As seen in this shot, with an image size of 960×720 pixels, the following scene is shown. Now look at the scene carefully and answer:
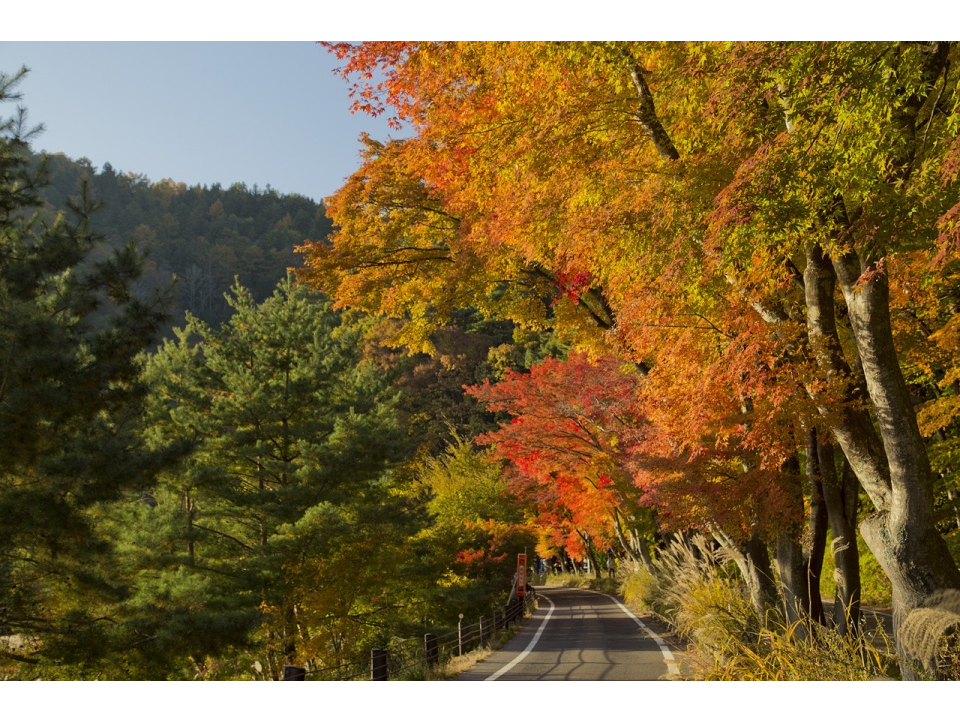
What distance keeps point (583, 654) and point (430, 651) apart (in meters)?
2.74

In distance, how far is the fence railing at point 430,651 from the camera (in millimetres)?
7715

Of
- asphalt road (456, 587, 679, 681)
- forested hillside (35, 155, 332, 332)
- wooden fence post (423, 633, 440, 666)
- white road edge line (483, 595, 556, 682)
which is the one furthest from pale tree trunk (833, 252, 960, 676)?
forested hillside (35, 155, 332, 332)

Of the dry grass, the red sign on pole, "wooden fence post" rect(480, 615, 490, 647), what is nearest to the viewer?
the dry grass

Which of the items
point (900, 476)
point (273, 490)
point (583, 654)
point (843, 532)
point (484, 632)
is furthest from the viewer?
point (273, 490)

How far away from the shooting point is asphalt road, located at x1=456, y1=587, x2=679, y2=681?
861 cm

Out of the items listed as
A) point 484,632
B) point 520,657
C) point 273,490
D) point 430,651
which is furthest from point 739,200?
point 273,490

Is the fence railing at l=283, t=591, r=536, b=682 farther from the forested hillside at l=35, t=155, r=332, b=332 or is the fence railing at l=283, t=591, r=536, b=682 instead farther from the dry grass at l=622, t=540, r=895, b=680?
the forested hillside at l=35, t=155, r=332, b=332

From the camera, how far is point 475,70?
7797 millimetres

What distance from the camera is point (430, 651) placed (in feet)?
30.6

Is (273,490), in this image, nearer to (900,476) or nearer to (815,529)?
(815,529)

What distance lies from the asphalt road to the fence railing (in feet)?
1.65

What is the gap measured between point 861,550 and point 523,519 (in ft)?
42.2

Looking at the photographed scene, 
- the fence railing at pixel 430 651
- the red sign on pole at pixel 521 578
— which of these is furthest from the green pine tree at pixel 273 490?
the red sign on pole at pixel 521 578

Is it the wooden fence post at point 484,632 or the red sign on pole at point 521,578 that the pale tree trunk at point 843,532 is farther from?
the red sign on pole at point 521,578
